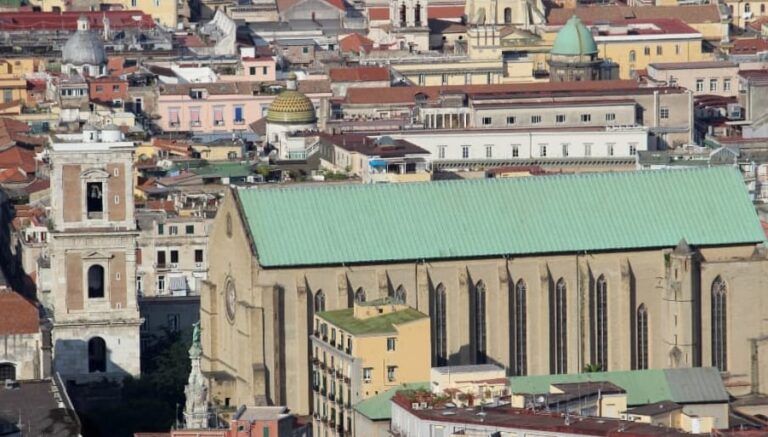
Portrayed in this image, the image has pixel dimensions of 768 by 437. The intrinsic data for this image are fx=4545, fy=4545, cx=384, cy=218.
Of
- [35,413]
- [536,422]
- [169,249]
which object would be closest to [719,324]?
[35,413]

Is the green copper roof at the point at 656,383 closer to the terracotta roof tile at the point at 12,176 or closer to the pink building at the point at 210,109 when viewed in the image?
the terracotta roof tile at the point at 12,176

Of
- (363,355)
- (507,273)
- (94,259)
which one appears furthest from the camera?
(94,259)

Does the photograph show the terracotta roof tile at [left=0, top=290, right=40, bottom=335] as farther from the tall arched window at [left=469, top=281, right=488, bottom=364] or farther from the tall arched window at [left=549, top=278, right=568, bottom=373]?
the tall arched window at [left=549, top=278, right=568, bottom=373]

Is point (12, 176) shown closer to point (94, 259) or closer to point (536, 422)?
point (94, 259)

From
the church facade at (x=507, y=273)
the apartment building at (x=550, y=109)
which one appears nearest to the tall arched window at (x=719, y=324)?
the church facade at (x=507, y=273)

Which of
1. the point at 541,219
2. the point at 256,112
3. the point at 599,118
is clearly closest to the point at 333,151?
the point at 599,118

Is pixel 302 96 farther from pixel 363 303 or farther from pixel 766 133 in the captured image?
pixel 363 303

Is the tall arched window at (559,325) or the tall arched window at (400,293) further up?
the tall arched window at (400,293)
